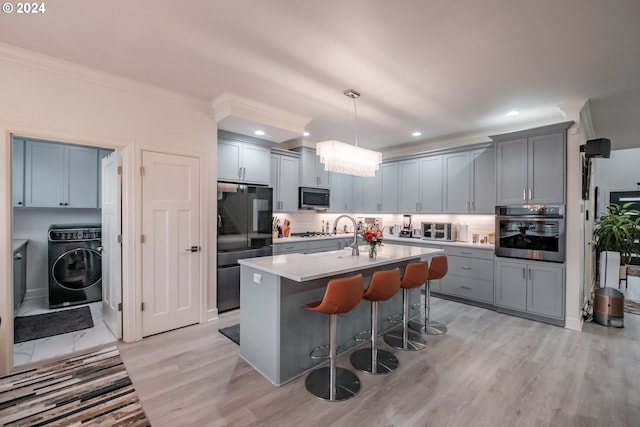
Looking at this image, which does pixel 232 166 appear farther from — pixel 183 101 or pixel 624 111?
pixel 624 111

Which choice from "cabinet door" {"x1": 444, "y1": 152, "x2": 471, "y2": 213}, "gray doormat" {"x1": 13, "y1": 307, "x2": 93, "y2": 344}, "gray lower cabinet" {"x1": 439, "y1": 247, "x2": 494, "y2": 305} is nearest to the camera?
"gray doormat" {"x1": 13, "y1": 307, "x2": 93, "y2": 344}

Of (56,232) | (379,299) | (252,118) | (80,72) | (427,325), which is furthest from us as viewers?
(56,232)

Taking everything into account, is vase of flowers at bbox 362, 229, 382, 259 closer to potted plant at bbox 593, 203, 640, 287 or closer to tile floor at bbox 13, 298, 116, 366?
tile floor at bbox 13, 298, 116, 366

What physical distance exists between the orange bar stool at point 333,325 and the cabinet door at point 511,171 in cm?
306

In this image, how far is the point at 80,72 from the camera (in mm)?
2795

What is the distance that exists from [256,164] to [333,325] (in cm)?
304

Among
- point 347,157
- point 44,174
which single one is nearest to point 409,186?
point 347,157

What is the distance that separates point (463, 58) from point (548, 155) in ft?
7.09

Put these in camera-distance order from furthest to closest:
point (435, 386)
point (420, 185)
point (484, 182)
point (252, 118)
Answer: point (420, 185) < point (484, 182) < point (252, 118) < point (435, 386)

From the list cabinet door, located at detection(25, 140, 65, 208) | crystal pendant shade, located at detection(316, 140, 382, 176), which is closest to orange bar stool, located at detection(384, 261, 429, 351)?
crystal pendant shade, located at detection(316, 140, 382, 176)

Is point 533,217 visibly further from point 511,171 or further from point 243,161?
point 243,161

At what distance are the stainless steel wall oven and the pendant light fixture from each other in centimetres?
215

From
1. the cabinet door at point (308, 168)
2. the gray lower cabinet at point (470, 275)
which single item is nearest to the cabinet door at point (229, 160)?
the cabinet door at point (308, 168)

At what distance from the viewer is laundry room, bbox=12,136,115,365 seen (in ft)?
13.2
